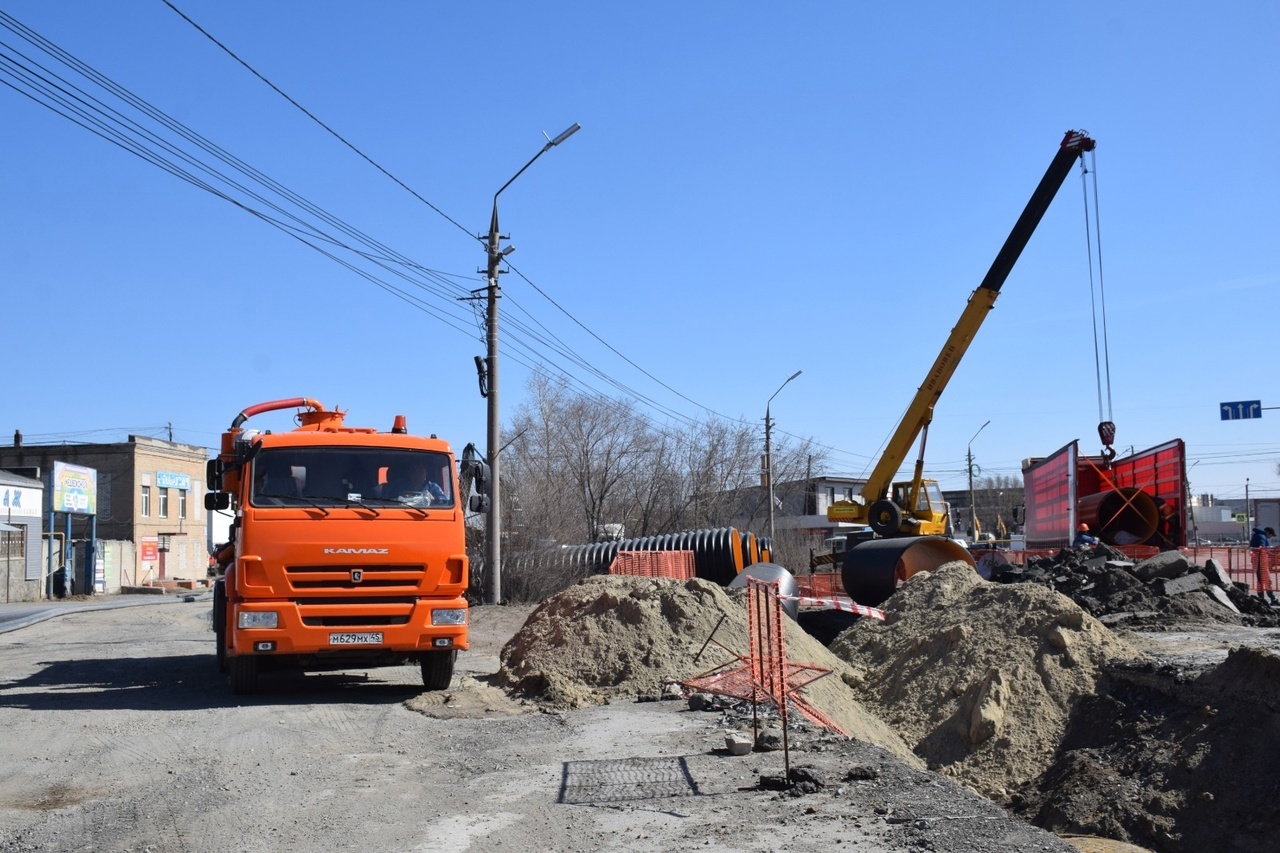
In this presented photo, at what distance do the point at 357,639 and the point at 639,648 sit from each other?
302cm

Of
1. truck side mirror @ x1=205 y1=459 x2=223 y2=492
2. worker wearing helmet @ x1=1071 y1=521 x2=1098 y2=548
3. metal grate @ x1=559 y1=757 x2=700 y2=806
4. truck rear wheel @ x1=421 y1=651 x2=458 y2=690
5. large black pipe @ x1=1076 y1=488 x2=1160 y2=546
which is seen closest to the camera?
metal grate @ x1=559 y1=757 x2=700 y2=806

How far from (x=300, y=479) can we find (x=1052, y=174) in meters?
18.7

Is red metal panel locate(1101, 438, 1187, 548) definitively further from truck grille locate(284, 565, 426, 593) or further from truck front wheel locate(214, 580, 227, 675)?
truck front wheel locate(214, 580, 227, 675)

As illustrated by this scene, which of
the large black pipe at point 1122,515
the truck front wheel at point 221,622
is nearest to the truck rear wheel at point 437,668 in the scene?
the truck front wheel at point 221,622

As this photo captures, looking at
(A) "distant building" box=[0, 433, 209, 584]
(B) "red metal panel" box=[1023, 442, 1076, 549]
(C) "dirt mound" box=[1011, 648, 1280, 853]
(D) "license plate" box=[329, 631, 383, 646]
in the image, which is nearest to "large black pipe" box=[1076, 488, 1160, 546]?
(B) "red metal panel" box=[1023, 442, 1076, 549]

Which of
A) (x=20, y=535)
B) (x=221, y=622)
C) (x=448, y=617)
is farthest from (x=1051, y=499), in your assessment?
(x=20, y=535)

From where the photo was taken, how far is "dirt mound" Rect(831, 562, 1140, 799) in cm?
1131

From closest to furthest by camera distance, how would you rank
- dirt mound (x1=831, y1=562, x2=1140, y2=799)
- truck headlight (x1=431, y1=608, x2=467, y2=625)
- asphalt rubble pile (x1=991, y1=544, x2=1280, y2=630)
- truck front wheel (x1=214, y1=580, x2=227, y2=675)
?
truck headlight (x1=431, y1=608, x2=467, y2=625) < dirt mound (x1=831, y1=562, x2=1140, y2=799) < truck front wheel (x1=214, y1=580, x2=227, y2=675) < asphalt rubble pile (x1=991, y1=544, x2=1280, y2=630)

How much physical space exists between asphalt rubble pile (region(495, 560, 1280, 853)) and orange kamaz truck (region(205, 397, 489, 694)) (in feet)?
4.92

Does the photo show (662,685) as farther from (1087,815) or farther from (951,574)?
(951,574)

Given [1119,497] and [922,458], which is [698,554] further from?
[1119,497]

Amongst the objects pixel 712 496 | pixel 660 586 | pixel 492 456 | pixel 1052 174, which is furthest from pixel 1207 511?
pixel 660 586

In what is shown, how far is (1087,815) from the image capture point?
940 cm

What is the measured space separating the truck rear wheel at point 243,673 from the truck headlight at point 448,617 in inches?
75.6
